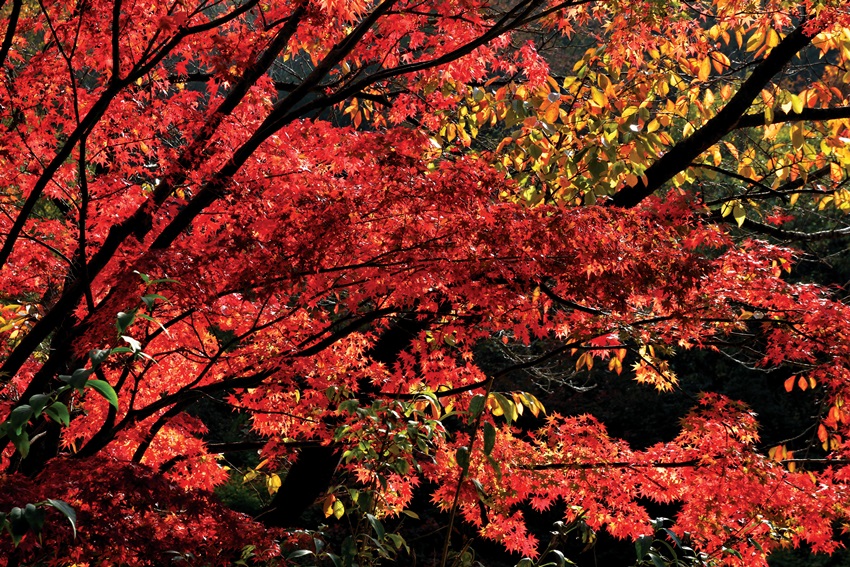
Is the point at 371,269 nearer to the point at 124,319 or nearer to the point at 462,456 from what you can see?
the point at 462,456

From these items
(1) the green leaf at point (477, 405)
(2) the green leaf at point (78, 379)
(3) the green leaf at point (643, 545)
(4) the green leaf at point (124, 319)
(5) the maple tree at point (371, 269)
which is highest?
(5) the maple tree at point (371, 269)

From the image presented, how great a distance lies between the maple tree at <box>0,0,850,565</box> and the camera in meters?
2.90

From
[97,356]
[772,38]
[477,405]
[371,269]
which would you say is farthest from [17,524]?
[772,38]

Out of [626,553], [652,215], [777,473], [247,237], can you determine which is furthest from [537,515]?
[247,237]

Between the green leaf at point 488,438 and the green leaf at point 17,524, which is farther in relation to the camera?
the green leaf at point 488,438

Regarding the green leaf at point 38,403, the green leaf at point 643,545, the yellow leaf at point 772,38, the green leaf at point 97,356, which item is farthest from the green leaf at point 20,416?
the yellow leaf at point 772,38

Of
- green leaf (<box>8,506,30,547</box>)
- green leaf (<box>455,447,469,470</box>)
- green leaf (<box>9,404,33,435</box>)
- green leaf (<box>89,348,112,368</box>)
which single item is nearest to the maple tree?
Result: green leaf (<box>455,447,469,470</box>)

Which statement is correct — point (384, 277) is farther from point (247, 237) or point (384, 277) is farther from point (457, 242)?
point (247, 237)

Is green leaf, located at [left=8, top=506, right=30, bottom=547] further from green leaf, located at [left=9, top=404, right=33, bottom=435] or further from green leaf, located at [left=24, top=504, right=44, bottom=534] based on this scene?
green leaf, located at [left=9, top=404, right=33, bottom=435]

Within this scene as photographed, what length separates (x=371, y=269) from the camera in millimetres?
3430

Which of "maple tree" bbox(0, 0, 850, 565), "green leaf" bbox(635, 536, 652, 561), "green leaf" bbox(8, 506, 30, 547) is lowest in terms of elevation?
"green leaf" bbox(8, 506, 30, 547)

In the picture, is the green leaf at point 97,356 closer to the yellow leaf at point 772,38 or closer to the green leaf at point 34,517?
the green leaf at point 34,517

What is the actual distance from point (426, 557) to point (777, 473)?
691 centimetres

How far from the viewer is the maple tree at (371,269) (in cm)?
Result: 290
